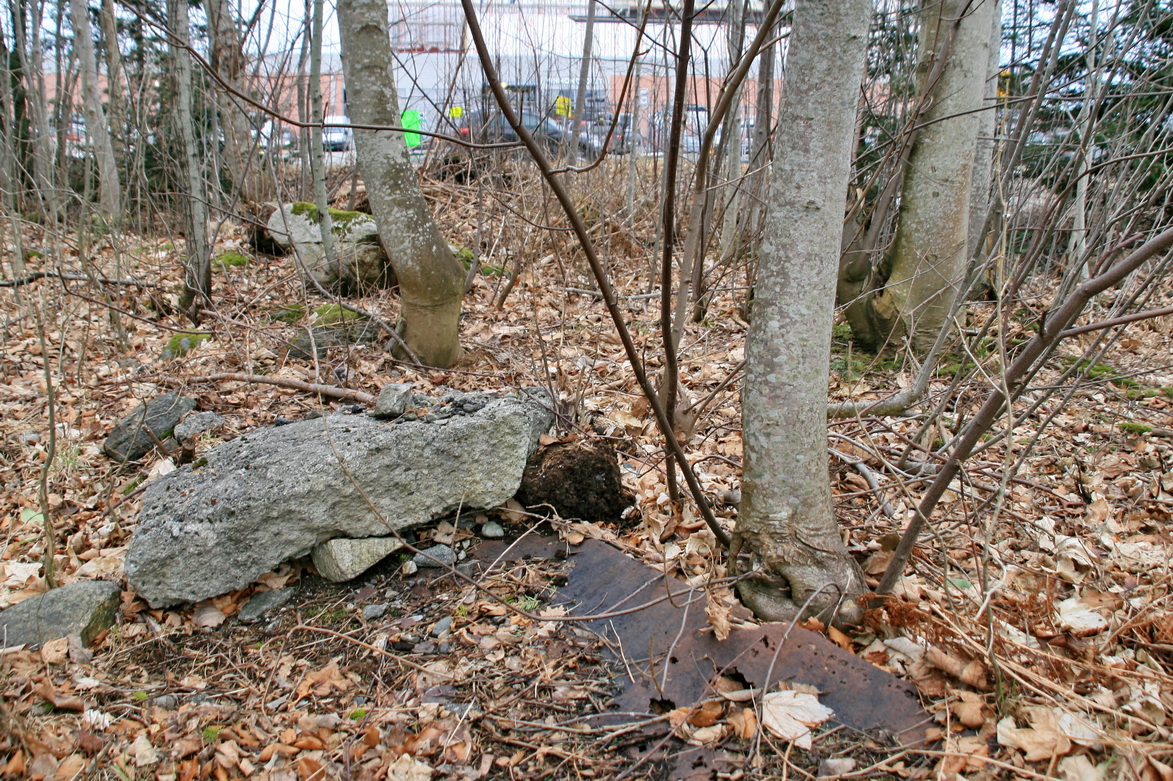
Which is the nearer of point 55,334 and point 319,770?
point 319,770

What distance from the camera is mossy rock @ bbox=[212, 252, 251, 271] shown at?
23.9 ft

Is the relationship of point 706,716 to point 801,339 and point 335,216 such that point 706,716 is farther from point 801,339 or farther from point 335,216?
point 335,216

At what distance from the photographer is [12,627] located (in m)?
2.56

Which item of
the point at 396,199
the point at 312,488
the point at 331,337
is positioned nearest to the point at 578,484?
the point at 312,488

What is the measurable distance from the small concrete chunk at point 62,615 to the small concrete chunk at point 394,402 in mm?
1230

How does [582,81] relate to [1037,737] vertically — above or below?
above

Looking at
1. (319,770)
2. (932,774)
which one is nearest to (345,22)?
(319,770)

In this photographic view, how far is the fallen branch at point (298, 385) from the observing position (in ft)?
13.2

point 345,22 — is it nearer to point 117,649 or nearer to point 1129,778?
point 117,649

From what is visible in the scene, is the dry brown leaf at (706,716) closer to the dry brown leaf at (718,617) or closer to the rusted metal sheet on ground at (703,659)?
the rusted metal sheet on ground at (703,659)

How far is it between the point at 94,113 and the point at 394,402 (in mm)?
6162

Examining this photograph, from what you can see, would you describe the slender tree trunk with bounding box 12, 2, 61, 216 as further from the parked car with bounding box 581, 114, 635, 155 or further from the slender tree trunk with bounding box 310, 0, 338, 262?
the parked car with bounding box 581, 114, 635, 155

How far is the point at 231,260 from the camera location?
7.51m

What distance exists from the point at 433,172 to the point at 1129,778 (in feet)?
30.6
